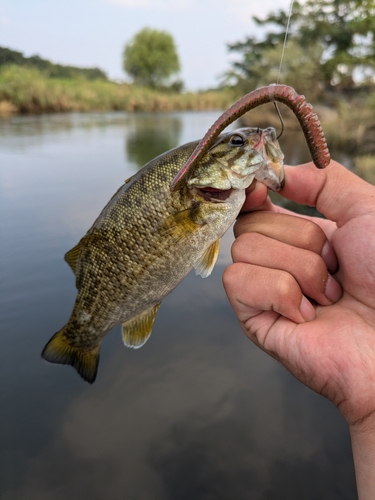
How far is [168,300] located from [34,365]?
172 centimetres

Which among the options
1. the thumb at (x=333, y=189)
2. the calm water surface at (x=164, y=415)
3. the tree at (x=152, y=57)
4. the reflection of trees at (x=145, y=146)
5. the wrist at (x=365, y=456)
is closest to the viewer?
the wrist at (x=365, y=456)

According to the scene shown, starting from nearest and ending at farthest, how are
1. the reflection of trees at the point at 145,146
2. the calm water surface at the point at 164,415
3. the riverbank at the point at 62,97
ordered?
the calm water surface at the point at 164,415, the reflection of trees at the point at 145,146, the riverbank at the point at 62,97

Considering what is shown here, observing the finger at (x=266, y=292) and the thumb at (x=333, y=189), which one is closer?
the finger at (x=266, y=292)

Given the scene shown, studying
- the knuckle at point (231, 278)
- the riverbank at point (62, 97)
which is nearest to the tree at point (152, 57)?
the riverbank at point (62, 97)

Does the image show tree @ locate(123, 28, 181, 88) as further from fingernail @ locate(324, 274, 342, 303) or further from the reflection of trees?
fingernail @ locate(324, 274, 342, 303)

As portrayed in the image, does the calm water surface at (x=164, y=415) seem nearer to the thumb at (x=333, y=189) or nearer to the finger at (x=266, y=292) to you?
the finger at (x=266, y=292)

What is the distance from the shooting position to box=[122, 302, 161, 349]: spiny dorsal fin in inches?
92.6

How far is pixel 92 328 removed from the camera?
230cm

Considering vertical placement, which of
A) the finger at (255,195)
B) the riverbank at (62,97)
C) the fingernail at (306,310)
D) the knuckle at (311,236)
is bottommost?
the fingernail at (306,310)

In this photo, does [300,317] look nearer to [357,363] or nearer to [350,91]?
[357,363]

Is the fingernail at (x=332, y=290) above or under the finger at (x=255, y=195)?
under

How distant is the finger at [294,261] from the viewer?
1.92 metres

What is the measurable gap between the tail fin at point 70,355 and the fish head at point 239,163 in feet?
4.56

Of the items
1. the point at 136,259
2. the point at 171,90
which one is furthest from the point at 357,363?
the point at 171,90
